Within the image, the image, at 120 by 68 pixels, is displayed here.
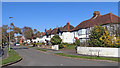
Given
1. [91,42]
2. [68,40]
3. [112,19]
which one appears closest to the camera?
[91,42]

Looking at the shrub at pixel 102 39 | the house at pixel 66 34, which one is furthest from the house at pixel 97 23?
the house at pixel 66 34

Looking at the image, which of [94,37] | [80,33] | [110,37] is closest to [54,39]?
[80,33]

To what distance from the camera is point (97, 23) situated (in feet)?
129

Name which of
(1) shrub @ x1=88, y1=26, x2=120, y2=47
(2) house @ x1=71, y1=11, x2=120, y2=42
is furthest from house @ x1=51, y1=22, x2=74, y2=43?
(1) shrub @ x1=88, y1=26, x2=120, y2=47

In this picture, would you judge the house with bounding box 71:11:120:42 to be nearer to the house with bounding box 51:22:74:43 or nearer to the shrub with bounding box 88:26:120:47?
the shrub with bounding box 88:26:120:47

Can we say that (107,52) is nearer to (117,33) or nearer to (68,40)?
(117,33)

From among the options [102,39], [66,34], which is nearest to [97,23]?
[102,39]

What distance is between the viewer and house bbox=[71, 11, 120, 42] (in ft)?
93.9

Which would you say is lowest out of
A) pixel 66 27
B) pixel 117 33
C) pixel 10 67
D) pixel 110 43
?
pixel 10 67

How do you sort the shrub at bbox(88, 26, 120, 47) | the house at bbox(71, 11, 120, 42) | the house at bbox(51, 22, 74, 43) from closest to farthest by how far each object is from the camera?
the shrub at bbox(88, 26, 120, 47)
the house at bbox(71, 11, 120, 42)
the house at bbox(51, 22, 74, 43)

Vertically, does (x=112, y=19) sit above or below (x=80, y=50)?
above

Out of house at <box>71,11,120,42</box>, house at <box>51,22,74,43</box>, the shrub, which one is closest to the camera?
the shrub

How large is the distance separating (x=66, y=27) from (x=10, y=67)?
45719 millimetres

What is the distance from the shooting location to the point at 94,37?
27875mm
